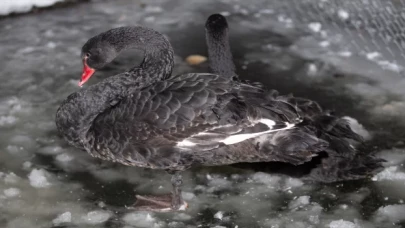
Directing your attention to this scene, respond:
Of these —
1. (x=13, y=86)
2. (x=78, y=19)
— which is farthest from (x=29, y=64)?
(x=78, y=19)

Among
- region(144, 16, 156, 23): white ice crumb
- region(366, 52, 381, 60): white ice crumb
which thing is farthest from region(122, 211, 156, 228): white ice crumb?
region(144, 16, 156, 23): white ice crumb

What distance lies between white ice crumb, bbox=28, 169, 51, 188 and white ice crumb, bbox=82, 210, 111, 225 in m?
0.39

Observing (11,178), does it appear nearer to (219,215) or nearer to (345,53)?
(219,215)

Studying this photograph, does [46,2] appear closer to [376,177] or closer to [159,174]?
[159,174]

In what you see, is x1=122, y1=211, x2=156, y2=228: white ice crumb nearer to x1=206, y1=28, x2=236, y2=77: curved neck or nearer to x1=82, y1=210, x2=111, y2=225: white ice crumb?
x1=82, y1=210, x2=111, y2=225: white ice crumb

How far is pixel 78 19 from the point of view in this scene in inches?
239

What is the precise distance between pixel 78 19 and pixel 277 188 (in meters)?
2.82

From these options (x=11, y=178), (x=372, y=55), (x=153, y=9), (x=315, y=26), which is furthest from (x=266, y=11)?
(x=11, y=178)

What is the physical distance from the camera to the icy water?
3717 millimetres

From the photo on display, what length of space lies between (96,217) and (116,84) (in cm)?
71

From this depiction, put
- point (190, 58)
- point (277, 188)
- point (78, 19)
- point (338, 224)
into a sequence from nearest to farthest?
point (338, 224) → point (277, 188) → point (190, 58) → point (78, 19)

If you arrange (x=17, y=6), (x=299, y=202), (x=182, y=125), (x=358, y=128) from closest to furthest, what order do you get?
(x=182, y=125) → (x=299, y=202) → (x=358, y=128) → (x=17, y=6)

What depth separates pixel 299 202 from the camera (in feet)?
12.4

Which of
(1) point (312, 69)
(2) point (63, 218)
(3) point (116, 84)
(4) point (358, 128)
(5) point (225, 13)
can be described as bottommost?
(2) point (63, 218)
